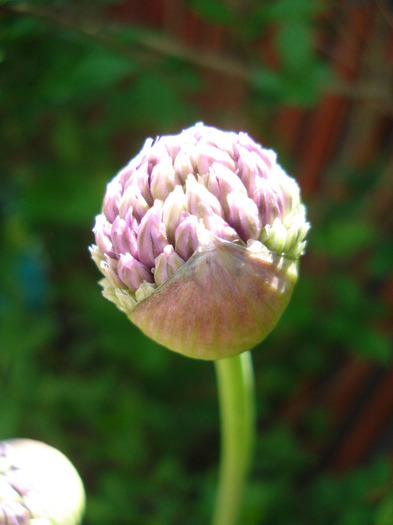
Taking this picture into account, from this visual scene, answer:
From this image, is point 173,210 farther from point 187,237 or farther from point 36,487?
point 36,487

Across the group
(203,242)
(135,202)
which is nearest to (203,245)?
(203,242)

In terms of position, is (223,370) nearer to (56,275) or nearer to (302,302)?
(302,302)

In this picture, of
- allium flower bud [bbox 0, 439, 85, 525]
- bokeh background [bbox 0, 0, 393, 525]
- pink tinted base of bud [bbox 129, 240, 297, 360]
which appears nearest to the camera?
pink tinted base of bud [bbox 129, 240, 297, 360]

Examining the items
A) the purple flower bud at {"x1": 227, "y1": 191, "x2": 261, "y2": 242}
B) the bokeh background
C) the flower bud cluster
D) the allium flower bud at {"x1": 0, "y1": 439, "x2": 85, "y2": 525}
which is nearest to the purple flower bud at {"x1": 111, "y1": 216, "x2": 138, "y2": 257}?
the flower bud cluster

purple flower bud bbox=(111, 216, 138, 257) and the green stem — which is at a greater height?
purple flower bud bbox=(111, 216, 138, 257)

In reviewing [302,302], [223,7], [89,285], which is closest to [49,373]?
[89,285]

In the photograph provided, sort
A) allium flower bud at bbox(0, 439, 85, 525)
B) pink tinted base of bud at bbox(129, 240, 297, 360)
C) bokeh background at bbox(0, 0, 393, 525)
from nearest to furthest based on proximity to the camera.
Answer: pink tinted base of bud at bbox(129, 240, 297, 360) < allium flower bud at bbox(0, 439, 85, 525) < bokeh background at bbox(0, 0, 393, 525)

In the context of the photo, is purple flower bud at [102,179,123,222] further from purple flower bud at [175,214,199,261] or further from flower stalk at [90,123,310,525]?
purple flower bud at [175,214,199,261]
